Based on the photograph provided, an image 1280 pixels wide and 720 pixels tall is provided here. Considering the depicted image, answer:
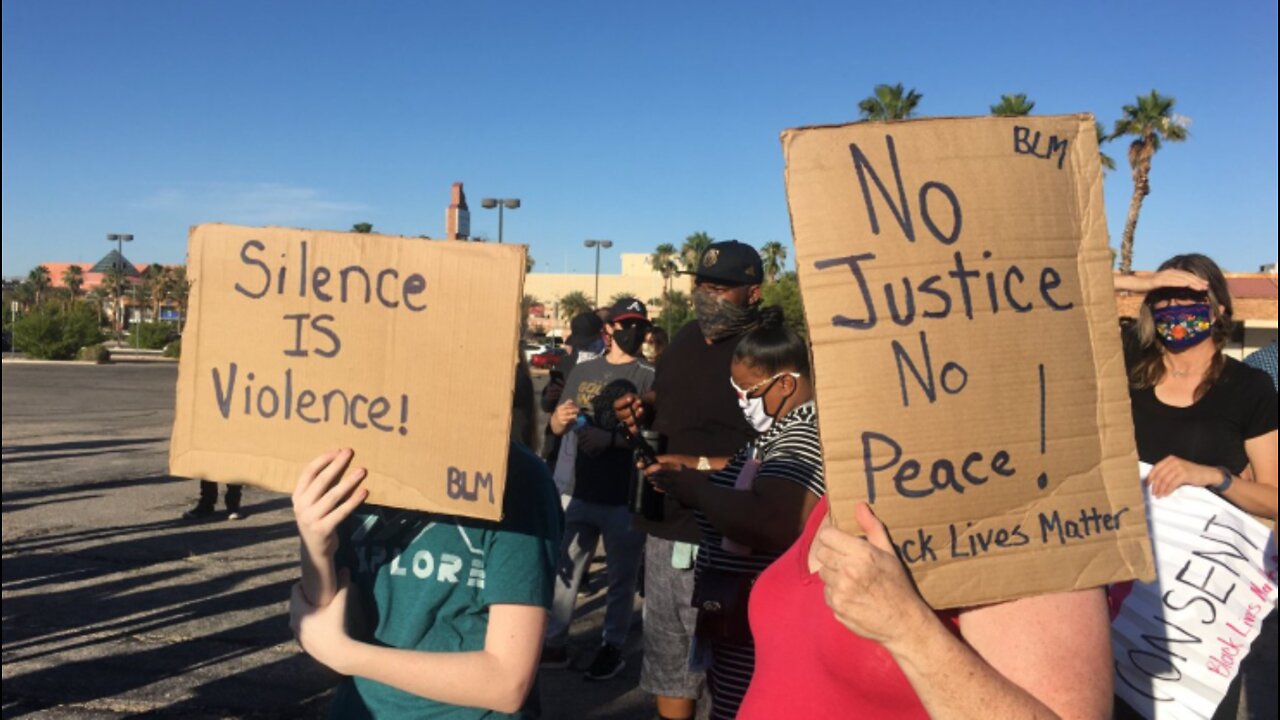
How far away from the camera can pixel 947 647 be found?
4.50 ft

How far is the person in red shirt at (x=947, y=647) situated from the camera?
4.50 feet

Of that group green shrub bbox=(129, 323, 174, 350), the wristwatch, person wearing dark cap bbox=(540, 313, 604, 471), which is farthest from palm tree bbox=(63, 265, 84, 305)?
the wristwatch

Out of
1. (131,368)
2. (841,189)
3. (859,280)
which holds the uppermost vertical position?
(841,189)

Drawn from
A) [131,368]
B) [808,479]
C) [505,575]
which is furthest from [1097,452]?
[131,368]

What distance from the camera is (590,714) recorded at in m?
5.07

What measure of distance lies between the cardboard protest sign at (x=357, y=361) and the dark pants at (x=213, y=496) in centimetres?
810

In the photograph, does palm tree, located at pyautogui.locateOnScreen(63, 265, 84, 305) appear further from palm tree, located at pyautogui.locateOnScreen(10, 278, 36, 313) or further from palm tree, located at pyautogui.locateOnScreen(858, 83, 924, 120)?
palm tree, located at pyautogui.locateOnScreen(858, 83, 924, 120)

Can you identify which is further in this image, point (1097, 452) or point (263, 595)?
point (263, 595)

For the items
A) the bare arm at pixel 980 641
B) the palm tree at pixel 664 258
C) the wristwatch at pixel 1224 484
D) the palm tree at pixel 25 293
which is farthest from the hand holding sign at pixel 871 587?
the palm tree at pixel 25 293

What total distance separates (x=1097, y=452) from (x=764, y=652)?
0.71 meters

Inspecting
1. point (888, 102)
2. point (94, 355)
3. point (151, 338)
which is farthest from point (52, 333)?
point (888, 102)

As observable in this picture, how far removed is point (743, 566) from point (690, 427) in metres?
1.22

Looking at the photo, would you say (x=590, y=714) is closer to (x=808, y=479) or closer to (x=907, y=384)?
(x=808, y=479)

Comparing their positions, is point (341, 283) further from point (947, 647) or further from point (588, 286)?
point (588, 286)
